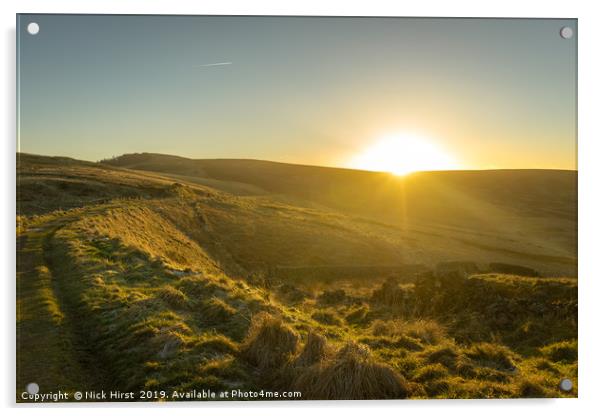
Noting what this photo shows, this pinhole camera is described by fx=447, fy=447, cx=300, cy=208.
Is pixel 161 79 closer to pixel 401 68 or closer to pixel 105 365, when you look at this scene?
pixel 401 68

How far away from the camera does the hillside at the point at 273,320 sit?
786 centimetres

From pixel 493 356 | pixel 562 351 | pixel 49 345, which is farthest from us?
pixel 562 351

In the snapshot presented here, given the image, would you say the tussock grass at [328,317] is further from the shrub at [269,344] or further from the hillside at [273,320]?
the shrub at [269,344]

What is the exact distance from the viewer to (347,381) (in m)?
7.84

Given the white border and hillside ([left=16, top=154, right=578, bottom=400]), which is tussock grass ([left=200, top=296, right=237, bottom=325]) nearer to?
hillside ([left=16, top=154, right=578, bottom=400])

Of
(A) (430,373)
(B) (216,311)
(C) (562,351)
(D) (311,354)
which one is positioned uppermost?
(B) (216,311)

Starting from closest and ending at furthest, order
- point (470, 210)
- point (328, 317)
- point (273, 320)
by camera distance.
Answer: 1. point (273, 320)
2. point (328, 317)
3. point (470, 210)

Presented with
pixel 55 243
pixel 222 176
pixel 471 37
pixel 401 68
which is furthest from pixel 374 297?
pixel 222 176

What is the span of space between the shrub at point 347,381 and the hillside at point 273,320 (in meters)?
0.02

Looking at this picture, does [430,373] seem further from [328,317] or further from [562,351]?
[328,317]

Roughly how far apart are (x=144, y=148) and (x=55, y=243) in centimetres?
595
